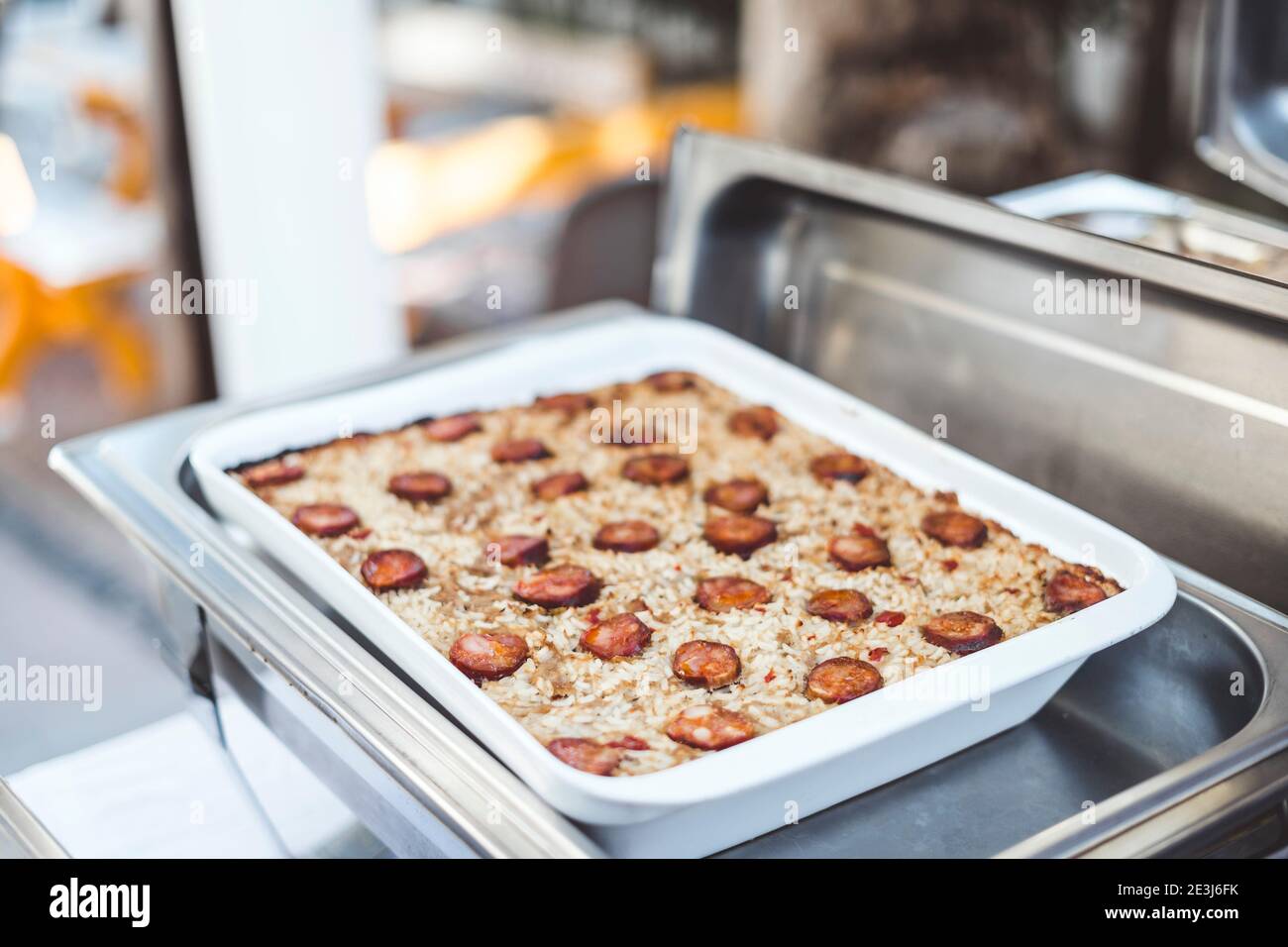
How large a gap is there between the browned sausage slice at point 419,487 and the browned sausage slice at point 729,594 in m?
0.25

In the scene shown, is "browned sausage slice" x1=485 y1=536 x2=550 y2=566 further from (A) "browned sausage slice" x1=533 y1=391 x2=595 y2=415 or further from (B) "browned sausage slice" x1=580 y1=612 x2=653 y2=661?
(A) "browned sausage slice" x1=533 y1=391 x2=595 y2=415

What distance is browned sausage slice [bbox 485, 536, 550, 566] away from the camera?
3.29 feet

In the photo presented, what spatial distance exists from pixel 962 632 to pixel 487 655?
0.32 m

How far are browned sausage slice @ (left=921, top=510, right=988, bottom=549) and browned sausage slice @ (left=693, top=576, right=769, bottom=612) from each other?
0.15 m

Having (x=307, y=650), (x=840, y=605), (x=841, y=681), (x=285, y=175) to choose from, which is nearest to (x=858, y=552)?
(x=840, y=605)

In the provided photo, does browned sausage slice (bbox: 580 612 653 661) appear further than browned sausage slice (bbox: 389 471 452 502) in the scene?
No

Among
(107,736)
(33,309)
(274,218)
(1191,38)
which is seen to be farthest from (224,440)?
(1191,38)

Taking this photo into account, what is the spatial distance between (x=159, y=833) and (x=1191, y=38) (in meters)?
2.58

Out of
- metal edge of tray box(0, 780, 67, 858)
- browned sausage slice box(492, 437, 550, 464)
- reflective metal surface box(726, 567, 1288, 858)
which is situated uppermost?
browned sausage slice box(492, 437, 550, 464)

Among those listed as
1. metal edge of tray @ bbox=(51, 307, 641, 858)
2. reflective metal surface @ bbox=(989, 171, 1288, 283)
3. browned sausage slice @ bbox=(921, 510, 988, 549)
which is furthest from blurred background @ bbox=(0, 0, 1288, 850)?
browned sausage slice @ bbox=(921, 510, 988, 549)

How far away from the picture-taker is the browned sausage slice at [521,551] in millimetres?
1004

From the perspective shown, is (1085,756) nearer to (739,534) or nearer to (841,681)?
(841,681)

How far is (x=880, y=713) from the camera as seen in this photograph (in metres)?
0.76
